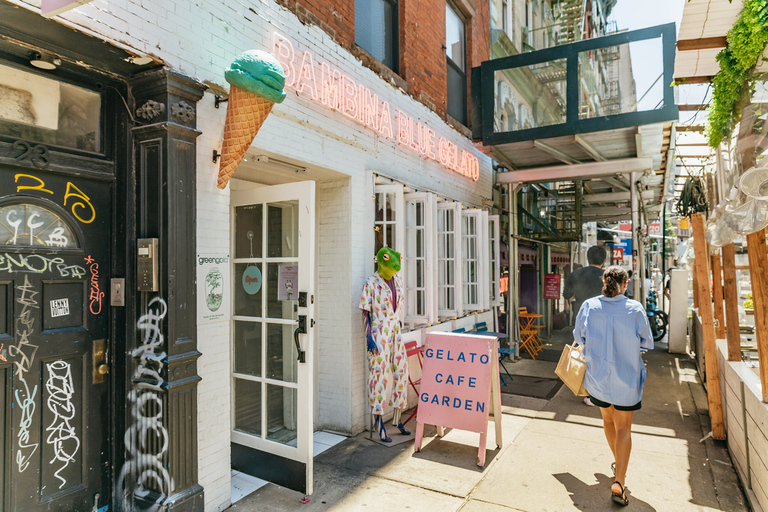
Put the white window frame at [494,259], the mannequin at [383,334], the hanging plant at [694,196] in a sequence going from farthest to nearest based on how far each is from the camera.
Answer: the white window frame at [494,259] → the hanging plant at [694,196] → the mannequin at [383,334]

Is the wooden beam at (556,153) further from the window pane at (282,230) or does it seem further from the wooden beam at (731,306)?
the window pane at (282,230)

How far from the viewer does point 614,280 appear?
4.10 meters

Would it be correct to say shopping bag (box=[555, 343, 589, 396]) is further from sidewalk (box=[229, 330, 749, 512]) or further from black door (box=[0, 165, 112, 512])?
black door (box=[0, 165, 112, 512])

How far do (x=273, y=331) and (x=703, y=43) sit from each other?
4.49 metres

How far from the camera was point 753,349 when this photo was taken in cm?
552

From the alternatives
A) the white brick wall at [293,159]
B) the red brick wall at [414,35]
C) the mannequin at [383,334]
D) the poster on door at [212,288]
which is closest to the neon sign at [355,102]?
the white brick wall at [293,159]

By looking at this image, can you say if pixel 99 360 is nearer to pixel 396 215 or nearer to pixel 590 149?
pixel 396 215

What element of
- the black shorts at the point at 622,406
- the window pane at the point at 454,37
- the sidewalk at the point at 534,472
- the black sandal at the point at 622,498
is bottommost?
the sidewalk at the point at 534,472

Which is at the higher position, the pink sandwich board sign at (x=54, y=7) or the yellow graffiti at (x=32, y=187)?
the pink sandwich board sign at (x=54, y=7)

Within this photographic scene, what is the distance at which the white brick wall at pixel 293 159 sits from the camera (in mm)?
3332

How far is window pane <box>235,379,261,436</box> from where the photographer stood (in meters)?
4.21

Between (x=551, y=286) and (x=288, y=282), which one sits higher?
(x=288, y=282)

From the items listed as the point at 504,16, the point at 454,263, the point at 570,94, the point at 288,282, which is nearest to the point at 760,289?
the point at 288,282

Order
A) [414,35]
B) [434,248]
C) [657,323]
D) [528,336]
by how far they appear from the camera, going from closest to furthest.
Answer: [434,248] < [414,35] < [528,336] < [657,323]
